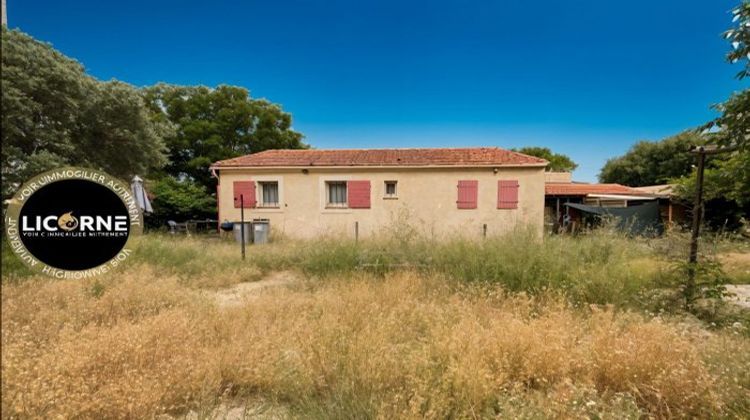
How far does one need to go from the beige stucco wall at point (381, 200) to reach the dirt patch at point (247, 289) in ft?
16.4

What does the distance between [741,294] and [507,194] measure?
6.53 m

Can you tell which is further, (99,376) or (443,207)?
(443,207)

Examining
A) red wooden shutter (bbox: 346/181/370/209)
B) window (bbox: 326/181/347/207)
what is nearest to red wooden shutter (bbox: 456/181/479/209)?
red wooden shutter (bbox: 346/181/370/209)

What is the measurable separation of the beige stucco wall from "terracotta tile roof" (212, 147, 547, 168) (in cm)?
25

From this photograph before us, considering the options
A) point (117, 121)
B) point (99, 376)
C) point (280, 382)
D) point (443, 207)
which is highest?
point (117, 121)

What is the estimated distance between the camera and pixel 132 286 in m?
3.52

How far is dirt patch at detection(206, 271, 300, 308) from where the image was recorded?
159 inches

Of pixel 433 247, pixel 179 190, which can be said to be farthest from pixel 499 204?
pixel 179 190

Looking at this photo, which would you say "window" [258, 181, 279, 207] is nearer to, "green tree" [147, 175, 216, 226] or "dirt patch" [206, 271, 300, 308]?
"green tree" [147, 175, 216, 226]

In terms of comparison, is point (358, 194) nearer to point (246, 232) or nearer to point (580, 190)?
point (246, 232)

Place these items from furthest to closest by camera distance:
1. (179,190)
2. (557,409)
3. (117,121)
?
(179,190) → (117,121) → (557,409)

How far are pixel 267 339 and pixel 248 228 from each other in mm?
8649

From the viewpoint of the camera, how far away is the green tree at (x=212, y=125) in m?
17.7

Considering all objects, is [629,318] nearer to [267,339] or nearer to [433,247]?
[433,247]
